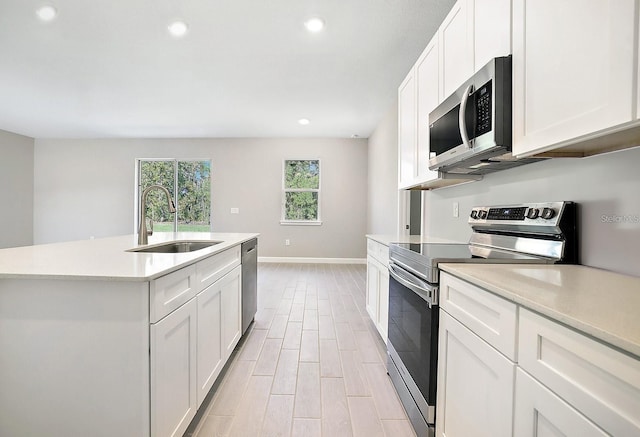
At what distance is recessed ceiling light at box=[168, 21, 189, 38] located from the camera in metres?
2.46

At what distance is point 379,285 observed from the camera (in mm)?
2475

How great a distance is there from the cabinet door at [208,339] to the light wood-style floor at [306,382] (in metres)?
0.16

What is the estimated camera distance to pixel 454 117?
63.7 inches

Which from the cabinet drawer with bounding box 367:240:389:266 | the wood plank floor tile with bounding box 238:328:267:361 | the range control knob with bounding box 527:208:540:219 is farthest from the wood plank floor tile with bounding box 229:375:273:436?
the range control knob with bounding box 527:208:540:219

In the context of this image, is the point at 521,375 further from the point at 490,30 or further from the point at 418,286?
the point at 490,30

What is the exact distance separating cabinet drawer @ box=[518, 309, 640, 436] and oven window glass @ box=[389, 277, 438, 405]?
1.81 feet

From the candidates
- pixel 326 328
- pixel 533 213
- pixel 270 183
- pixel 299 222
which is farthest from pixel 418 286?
pixel 270 183

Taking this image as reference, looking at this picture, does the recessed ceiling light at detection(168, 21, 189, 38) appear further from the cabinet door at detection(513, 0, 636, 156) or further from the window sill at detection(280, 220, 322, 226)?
the window sill at detection(280, 220, 322, 226)

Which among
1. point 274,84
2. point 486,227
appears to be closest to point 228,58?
point 274,84

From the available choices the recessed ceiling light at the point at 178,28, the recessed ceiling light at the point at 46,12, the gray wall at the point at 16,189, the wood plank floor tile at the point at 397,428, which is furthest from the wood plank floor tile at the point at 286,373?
the gray wall at the point at 16,189

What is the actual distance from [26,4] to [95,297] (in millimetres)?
2715

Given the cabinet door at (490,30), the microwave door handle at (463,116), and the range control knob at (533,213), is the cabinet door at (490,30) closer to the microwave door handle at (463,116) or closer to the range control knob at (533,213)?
the microwave door handle at (463,116)

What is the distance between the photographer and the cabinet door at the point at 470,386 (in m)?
0.86

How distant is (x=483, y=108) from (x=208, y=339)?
182cm
